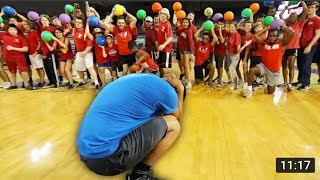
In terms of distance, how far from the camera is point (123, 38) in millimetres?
4574

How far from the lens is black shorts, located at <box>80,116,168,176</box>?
1527 millimetres

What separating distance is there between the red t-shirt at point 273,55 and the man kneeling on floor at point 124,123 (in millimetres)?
2814

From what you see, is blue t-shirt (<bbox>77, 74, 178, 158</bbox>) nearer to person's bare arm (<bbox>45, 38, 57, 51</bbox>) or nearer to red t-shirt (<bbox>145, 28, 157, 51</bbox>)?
red t-shirt (<bbox>145, 28, 157, 51</bbox>)

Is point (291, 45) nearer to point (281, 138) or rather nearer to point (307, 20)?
point (307, 20)

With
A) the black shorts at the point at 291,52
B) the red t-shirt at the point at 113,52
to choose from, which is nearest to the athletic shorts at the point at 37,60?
the red t-shirt at the point at 113,52

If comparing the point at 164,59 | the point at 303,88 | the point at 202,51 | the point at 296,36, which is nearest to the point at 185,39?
the point at 202,51

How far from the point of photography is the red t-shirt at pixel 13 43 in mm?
4846

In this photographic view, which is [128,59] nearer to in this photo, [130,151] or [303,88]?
[303,88]

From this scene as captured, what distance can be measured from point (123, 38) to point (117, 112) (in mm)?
3284

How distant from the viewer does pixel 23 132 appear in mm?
2854

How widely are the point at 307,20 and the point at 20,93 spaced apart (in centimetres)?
499

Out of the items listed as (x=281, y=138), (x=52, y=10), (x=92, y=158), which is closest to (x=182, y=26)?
(x=281, y=138)

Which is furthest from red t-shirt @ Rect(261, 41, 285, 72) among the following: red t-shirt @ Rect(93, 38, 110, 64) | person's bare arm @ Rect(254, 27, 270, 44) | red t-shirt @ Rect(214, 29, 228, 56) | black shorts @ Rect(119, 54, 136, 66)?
red t-shirt @ Rect(93, 38, 110, 64)

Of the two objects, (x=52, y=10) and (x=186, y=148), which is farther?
(x=52, y=10)
